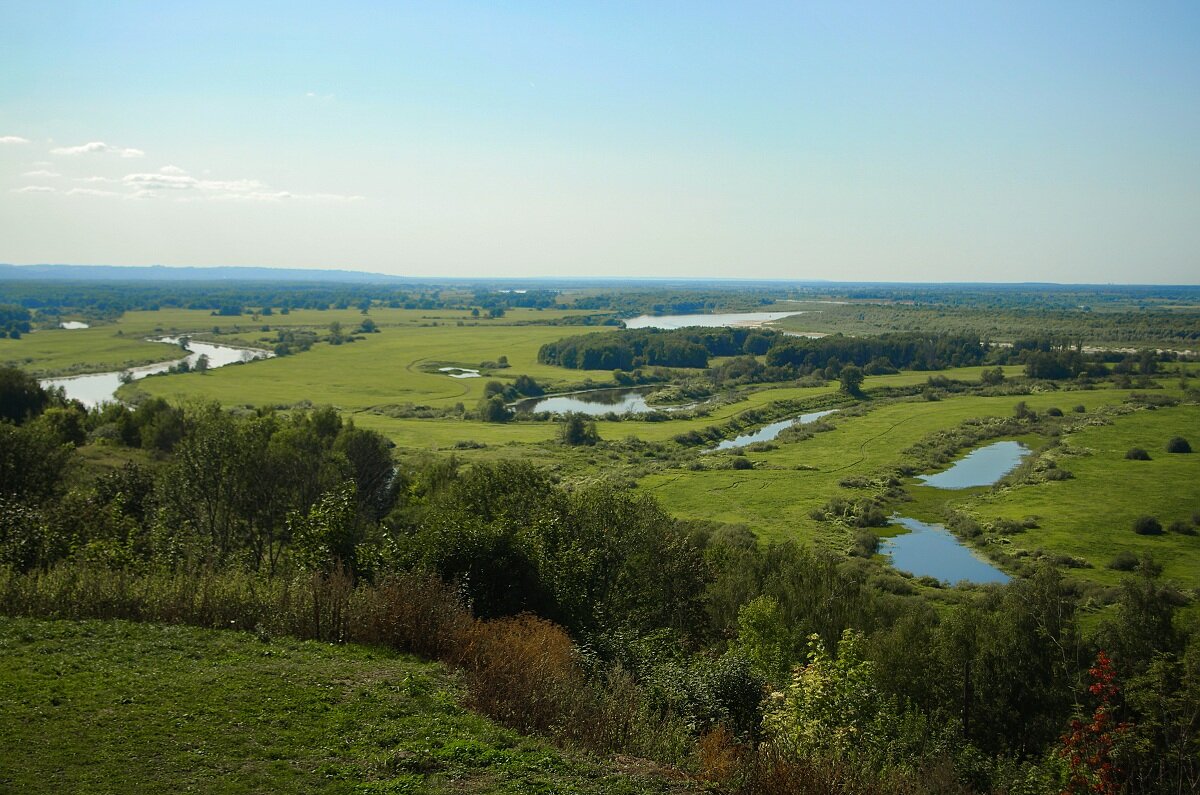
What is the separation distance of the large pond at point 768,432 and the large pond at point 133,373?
2205 inches

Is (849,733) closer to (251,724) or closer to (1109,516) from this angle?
(251,724)

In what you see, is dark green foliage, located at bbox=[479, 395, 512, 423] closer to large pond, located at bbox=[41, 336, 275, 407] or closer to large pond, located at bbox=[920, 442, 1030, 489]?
large pond, located at bbox=[41, 336, 275, 407]

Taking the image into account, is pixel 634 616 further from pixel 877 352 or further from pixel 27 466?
pixel 877 352

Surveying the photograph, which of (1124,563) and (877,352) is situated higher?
(877,352)

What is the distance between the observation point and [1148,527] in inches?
1831

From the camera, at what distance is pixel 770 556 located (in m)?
31.5

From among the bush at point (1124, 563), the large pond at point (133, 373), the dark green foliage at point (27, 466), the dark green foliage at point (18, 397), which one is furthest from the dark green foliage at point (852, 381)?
the dark green foliage at point (27, 466)

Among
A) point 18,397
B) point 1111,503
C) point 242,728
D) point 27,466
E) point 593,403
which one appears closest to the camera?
point 242,728

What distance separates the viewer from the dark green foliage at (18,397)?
158 ft

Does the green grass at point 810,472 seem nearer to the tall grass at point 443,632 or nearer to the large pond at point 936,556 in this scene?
the large pond at point 936,556

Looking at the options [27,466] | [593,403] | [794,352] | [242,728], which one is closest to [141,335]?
[593,403]

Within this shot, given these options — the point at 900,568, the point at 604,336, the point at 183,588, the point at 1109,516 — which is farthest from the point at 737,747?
the point at 604,336

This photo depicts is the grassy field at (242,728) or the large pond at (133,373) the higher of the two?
the grassy field at (242,728)

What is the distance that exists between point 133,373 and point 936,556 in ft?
313
